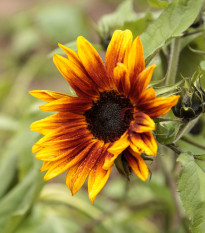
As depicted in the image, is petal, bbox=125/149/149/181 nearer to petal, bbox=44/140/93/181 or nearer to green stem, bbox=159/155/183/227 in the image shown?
petal, bbox=44/140/93/181

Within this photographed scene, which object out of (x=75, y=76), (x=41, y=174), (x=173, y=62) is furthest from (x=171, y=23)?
(x=41, y=174)

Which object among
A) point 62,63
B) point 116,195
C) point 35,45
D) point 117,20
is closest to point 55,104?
point 62,63

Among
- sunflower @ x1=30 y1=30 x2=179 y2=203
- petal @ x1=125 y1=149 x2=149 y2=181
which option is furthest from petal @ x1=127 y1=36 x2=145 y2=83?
petal @ x1=125 y1=149 x2=149 y2=181

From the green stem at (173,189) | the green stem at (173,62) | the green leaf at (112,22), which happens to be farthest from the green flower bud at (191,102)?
the green stem at (173,189)

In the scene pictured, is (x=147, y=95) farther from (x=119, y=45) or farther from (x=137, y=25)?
(x=137, y=25)

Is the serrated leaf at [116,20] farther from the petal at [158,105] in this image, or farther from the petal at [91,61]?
the petal at [158,105]

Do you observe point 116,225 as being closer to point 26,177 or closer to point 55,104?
point 26,177
